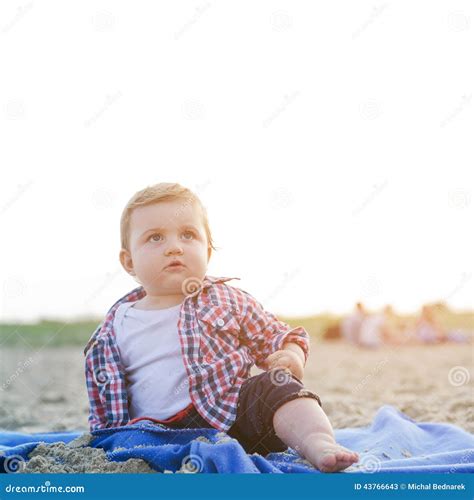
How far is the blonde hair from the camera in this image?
301cm

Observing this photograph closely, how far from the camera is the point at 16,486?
2416 millimetres

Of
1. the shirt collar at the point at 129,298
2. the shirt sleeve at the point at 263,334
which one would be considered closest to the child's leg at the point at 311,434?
the shirt sleeve at the point at 263,334

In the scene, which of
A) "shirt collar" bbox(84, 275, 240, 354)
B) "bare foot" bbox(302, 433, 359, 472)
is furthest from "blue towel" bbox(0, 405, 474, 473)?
"shirt collar" bbox(84, 275, 240, 354)

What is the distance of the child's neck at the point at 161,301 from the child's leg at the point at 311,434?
0.70m

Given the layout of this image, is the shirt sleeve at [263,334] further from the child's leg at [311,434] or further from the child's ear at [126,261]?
the child's ear at [126,261]

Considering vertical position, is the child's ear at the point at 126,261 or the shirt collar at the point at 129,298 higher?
the child's ear at the point at 126,261

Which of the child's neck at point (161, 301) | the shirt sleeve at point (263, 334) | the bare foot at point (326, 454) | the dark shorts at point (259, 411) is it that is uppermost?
the child's neck at point (161, 301)

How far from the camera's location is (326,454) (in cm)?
232

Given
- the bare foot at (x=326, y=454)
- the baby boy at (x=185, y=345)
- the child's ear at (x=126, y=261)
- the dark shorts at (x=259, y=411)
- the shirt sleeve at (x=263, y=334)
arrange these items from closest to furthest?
the bare foot at (x=326, y=454)
the dark shorts at (x=259, y=411)
the baby boy at (x=185, y=345)
the shirt sleeve at (x=263, y=334)
the child's ear at (x=126, y=261)

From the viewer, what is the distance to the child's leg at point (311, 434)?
2314 millimetres

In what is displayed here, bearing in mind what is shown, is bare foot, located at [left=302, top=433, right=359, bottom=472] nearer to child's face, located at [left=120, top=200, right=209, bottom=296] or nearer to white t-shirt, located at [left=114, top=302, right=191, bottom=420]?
white t-shirt, located at [left=114, top=302, right=191, bottom=420]

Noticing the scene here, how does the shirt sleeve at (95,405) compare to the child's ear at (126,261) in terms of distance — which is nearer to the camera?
the shirt sleeve at (95,405)

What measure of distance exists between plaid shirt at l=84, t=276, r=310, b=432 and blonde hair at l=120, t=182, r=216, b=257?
11.2 inches

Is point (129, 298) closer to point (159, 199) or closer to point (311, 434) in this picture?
point (159, 199)
